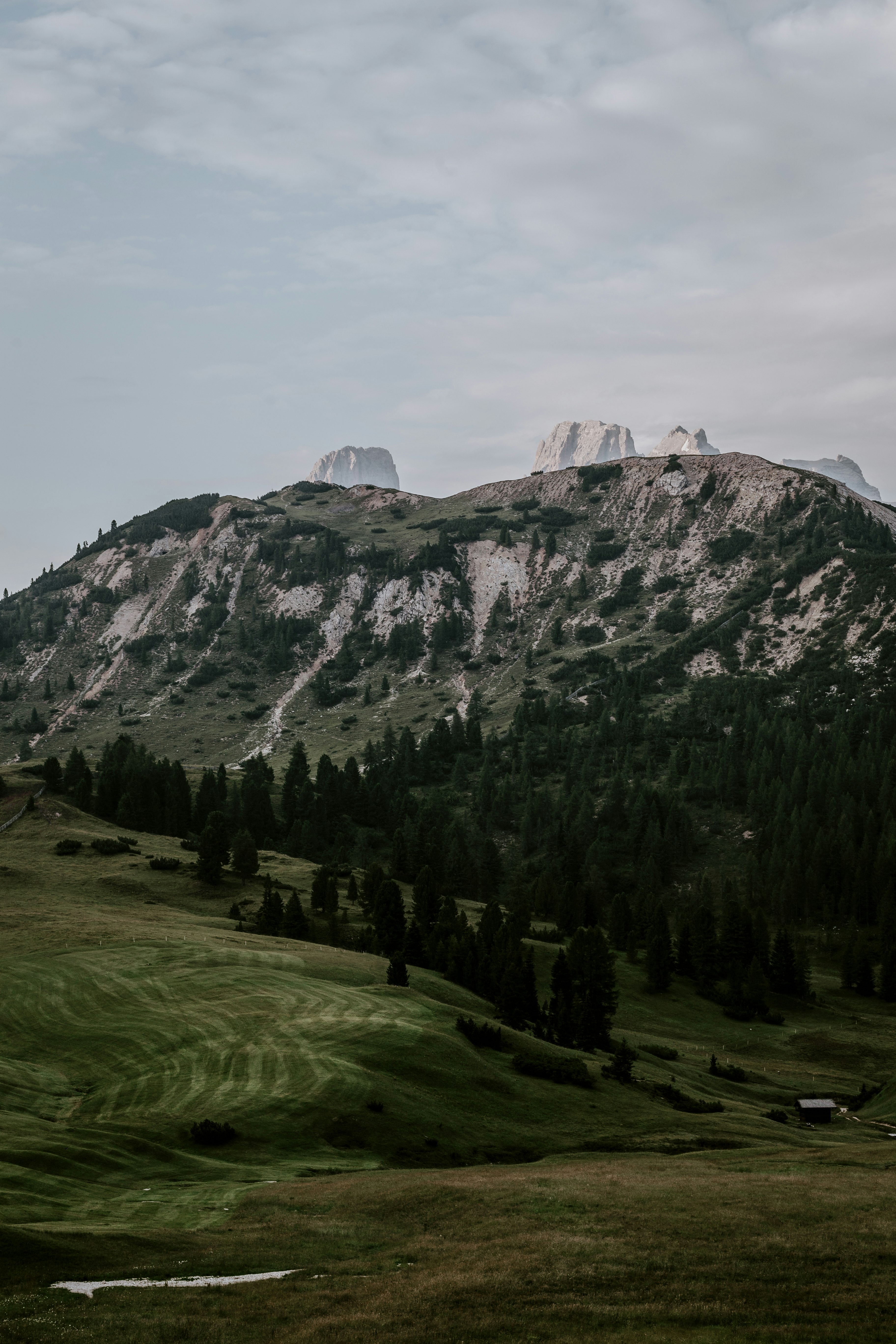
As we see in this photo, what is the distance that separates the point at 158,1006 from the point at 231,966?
1185 cm

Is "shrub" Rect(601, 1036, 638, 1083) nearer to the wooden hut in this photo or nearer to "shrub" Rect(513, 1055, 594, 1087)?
"shrub" Rect(513, 1055, 594, 1087)

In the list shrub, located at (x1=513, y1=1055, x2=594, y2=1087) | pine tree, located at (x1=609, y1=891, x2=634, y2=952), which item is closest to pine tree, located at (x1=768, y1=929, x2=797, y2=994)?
pine tree, located at (x1=609, y1=891, x2=634, y2=952)

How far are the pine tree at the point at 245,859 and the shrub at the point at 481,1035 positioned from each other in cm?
7648

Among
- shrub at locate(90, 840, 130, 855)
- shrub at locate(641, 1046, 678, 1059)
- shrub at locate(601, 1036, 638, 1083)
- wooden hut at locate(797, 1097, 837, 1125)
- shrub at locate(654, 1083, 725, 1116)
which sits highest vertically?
shrub at locate(90, 840, 130, 855)

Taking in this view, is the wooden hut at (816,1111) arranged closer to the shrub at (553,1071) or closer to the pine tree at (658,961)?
the shrub at (553,1071)

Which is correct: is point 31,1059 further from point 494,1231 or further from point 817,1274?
point 817,1274

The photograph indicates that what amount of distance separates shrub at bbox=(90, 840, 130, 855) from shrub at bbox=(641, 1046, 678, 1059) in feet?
293

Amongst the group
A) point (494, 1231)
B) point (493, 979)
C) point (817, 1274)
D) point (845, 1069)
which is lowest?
point (845, 1069)

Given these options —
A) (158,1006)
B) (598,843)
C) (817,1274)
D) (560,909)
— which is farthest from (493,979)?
(598,843)

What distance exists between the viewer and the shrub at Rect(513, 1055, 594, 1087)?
220 feet

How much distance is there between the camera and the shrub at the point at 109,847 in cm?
14375

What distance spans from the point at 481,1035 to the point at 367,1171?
24805mm

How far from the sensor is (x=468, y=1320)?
966 inches

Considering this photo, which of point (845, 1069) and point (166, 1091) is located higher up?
point (166, 1091)
